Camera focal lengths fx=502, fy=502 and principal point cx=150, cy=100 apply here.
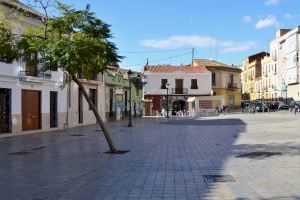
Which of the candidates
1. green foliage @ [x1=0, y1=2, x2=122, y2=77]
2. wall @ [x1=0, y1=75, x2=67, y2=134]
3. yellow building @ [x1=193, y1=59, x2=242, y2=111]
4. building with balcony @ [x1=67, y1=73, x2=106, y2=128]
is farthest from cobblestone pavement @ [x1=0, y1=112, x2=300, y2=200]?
yellow building @ [x1=193, y1=59, x2=242, y2=111]

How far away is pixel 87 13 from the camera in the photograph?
1465 centimetres

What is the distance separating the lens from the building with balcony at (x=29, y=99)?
24391 millimetres

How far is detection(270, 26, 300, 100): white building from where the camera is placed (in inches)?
2908

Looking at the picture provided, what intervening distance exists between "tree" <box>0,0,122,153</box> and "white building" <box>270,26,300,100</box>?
61914mm

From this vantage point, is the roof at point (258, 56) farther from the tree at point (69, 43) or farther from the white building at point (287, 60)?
the tree at point (69, 43)

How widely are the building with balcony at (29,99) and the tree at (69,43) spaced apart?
21.9 ft

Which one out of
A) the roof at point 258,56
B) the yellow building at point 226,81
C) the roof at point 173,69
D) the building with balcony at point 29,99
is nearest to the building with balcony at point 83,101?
the building with balcony at point 29,99

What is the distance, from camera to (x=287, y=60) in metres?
79.1

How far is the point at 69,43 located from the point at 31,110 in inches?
559

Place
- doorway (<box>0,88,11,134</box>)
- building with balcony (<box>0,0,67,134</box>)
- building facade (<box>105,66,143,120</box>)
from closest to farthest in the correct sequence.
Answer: doorway (<box>0,88,11,134</box>), building with balcony (<box>0,0,67,134</box>), building facade (<box>105,66,143,120</box>)

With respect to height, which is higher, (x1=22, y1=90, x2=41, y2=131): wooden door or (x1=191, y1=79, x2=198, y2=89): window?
(x1=191, y1=79, x2=198, y2=89): window

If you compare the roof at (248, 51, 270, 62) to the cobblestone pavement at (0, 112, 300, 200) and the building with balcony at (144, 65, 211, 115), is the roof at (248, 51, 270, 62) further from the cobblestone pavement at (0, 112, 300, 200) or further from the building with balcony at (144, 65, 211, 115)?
the cobblestone pavement at (0, 112, 300, 200)

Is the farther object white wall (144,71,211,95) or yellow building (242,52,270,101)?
yellow building (242,52,270,101)

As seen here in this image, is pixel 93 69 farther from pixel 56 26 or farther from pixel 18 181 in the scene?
pixel 18 181
